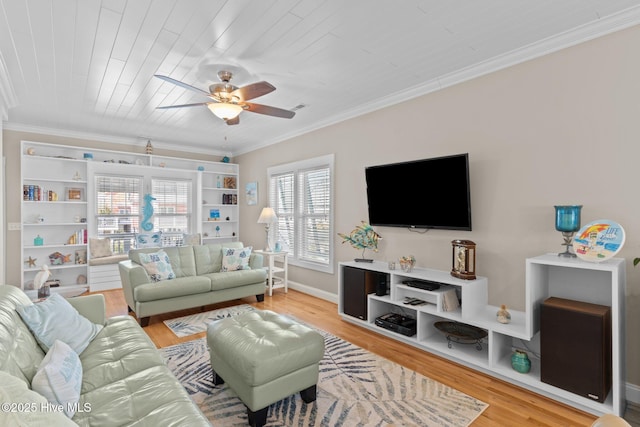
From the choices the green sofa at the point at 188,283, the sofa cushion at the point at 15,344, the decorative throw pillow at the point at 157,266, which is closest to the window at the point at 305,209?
the green sofa at the point at 188,283

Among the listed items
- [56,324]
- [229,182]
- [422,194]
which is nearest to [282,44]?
[422,194]

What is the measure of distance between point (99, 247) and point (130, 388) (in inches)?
184

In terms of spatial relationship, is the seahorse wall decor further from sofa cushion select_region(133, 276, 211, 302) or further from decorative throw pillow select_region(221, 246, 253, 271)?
sofa cushion select_region(133, 276, 211, 302)

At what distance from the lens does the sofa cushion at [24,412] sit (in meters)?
0.83

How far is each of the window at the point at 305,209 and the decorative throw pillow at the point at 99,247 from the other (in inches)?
111

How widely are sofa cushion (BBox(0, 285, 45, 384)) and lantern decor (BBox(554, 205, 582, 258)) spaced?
3279mm

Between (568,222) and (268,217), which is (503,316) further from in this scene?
(268,217)

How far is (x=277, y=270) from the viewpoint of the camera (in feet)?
16.9

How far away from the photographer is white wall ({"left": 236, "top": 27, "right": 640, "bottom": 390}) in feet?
7.42

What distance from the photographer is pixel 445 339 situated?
3066mm

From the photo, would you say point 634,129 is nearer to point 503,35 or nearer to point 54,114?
point 503,35

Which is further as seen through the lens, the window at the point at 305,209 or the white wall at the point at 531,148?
the window at the point at 305,209

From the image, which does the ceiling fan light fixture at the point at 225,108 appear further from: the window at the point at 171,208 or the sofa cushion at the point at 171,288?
the window at the point at 171,208

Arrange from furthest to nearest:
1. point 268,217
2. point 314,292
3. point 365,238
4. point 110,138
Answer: point 110,138 < point 268,217 < point 314,292 < point 365,238
